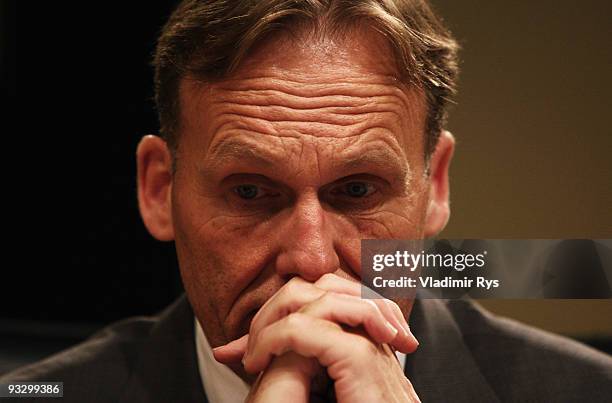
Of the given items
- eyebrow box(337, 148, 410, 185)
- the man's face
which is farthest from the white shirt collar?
eyebrow box(337, 148, 410, 185)

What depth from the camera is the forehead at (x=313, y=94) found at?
4.70ft

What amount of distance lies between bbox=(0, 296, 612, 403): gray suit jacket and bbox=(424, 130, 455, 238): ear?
0.53 ft

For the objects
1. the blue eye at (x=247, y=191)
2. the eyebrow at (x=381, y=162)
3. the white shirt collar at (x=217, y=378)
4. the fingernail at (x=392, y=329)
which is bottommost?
the white shirt collar at (x=217, y=378)

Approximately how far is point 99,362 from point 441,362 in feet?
2.39

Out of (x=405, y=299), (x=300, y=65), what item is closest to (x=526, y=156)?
(x=405, y=299)

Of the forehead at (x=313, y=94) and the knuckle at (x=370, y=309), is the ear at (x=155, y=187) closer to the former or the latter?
the forehead at (x=313, y=94)

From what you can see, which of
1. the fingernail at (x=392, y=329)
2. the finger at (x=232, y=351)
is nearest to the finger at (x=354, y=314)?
the fingernail at (x=392, y=329)

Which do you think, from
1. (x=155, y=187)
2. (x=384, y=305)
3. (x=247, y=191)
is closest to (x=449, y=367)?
(x=384, y=305)

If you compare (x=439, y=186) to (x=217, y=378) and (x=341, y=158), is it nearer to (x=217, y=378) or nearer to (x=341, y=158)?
(x=341, y=158)

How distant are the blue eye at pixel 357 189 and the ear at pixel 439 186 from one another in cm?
16

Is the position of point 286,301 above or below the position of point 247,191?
below

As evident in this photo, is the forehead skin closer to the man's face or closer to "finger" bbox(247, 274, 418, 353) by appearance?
the man's face

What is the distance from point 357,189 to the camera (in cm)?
148

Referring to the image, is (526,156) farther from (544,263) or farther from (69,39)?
(69,39)
